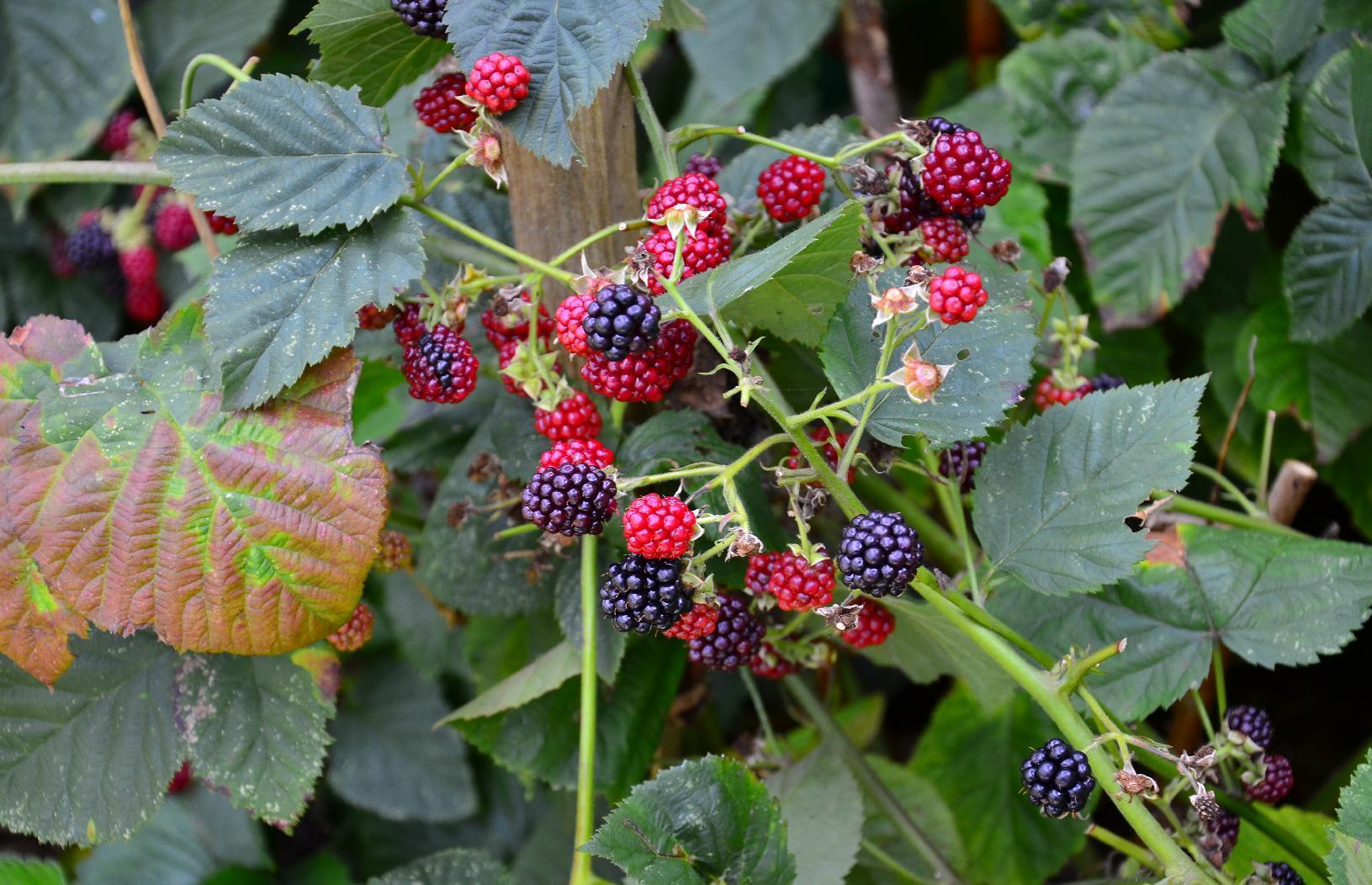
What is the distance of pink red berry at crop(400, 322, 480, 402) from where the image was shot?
0.76 meters

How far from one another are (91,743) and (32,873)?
104 mm

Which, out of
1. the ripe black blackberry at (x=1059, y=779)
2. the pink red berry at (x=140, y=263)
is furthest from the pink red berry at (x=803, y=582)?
the pink red berry at (x=140, y=263)

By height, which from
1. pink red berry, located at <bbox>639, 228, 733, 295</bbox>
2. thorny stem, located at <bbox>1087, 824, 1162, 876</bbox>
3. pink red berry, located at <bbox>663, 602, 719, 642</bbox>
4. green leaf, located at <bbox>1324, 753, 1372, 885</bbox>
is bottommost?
thorny stem, located at <bbox>1087, 824, 1162, 876</bbox>

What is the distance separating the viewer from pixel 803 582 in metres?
0.70

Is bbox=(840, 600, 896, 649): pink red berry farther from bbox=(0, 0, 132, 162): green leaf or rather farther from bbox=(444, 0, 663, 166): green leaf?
bbox=(0, 0, 132, 162): green leaf

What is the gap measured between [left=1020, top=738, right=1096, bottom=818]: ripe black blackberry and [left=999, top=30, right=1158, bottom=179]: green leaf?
843 mm

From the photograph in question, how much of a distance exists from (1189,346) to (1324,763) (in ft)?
1.90

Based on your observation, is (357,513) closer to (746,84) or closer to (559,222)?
(559,222)

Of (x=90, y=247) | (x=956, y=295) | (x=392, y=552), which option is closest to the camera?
(x=956, y=295)

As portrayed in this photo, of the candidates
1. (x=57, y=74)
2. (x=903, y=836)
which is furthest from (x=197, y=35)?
(x=903, y=836)

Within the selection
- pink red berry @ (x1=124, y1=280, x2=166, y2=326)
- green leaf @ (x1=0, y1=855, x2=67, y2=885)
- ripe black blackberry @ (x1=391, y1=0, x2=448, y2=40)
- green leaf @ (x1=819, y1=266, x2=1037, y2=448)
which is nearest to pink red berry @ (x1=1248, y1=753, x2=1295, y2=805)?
green leaf @ (x1=819, y1=266, x2=1037, y2=448)

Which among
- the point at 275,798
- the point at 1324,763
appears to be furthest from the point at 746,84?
the point at 1324,763

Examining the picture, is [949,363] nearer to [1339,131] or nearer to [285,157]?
[285,157]

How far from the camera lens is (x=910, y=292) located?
619mm
